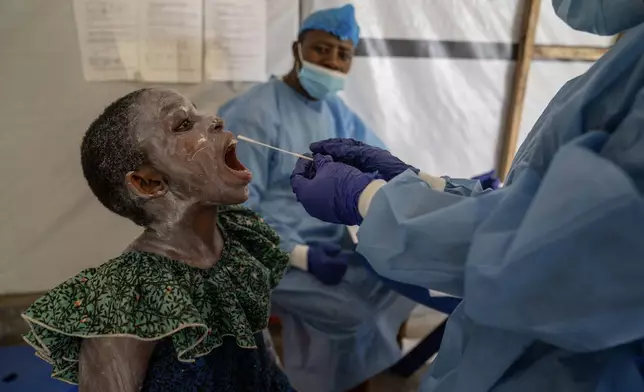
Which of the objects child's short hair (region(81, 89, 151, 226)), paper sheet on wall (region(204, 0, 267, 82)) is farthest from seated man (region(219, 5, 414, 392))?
child's short hair (region(81, 89, 151, 226))

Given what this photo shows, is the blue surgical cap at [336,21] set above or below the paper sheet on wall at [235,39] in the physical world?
above

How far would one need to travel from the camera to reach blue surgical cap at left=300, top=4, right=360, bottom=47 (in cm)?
182

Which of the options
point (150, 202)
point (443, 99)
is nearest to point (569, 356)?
point (150, 202)

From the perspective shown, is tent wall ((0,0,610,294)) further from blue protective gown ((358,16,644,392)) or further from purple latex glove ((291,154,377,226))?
blue protective gown ((358,16,644,392))

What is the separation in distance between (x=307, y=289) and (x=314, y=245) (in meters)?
0.18

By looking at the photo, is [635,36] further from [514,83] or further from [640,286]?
[514,83]

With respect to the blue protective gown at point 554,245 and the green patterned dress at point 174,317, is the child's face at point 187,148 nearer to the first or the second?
the green patterned dress at point 174,317

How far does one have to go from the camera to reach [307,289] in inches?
67.6

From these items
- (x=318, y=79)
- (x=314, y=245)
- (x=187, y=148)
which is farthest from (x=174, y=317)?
(x=318, y=79)

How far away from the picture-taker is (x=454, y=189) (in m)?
0.92

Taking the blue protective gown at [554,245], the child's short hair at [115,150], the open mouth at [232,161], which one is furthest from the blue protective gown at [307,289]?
the blue protective gown at [554,245]

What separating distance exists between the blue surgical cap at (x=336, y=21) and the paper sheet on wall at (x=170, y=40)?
18.1 inches

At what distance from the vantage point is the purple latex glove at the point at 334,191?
2.83ft

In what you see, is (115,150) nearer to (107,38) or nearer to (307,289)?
(307,289)
